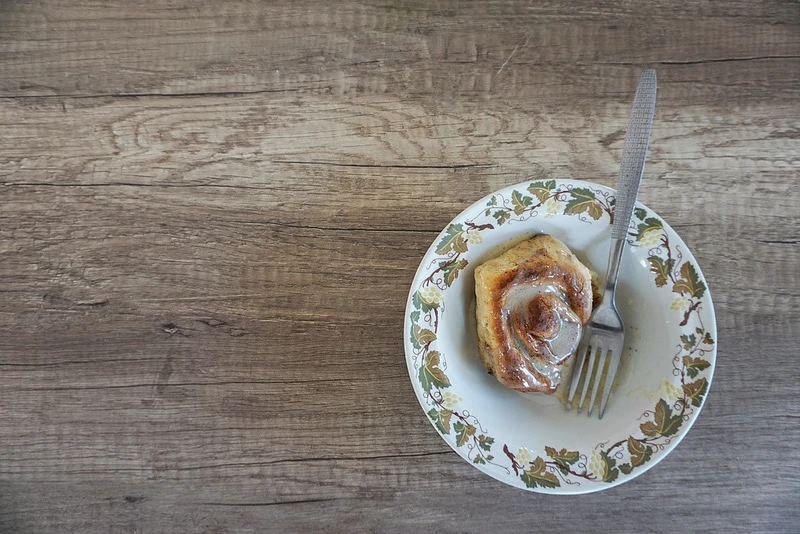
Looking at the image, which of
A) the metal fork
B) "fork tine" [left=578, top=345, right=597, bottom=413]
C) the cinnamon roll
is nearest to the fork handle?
the metal fork

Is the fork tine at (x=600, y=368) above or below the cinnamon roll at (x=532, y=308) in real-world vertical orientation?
below

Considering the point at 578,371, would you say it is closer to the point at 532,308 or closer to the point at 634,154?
the point at 532,308

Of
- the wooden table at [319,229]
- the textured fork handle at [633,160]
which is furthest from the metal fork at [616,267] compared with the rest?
the wooden table at [319,229]

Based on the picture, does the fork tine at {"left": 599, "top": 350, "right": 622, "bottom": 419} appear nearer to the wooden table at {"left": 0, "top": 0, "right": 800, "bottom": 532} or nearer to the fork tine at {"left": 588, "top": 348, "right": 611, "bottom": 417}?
the fork tine at {"left": 588, "top": 348, "right": 611, "bottom": 417}

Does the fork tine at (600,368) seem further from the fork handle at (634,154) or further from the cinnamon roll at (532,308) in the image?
the fork handle at (634,154)

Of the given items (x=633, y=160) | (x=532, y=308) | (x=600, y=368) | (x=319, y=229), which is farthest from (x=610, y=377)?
(x=319, y=229)

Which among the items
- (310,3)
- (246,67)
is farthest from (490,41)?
(246,67)

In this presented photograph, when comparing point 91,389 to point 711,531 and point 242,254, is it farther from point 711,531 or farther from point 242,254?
point 711,531
